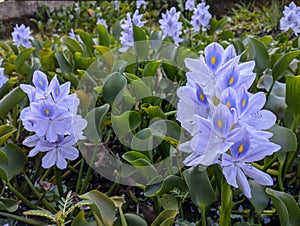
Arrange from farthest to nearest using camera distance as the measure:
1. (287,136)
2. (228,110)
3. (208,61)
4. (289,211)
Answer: (287,136), (289,211), (208,61), (228,110)

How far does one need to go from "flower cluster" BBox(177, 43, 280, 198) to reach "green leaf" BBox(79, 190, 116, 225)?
22cm

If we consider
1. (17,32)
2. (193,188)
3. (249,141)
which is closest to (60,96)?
(193,188)

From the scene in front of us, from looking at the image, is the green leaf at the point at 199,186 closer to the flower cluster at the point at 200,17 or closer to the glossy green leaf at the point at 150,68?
the glossy green leaf at the point at 150,68

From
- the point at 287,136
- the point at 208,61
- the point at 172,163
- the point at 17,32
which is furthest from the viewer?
the point at 17,32

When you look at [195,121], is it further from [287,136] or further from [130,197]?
[130,197]

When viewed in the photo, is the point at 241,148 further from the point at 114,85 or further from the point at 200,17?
the point at 200,17

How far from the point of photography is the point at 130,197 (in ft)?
4.06

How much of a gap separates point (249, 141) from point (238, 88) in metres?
0.10

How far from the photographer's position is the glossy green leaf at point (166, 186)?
94cm

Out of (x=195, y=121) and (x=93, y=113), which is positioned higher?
(x=195, y=121)

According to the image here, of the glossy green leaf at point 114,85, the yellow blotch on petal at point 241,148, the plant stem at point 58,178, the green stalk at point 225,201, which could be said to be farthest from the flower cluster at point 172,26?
the yellow blotch on petal at point 241,148

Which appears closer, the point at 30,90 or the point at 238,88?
the point at 238,88

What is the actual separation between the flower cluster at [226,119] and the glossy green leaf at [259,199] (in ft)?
0.78

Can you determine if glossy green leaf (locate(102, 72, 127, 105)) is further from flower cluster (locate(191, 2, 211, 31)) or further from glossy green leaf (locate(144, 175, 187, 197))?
flower cluster (locate(191, 2, 211, 31))
